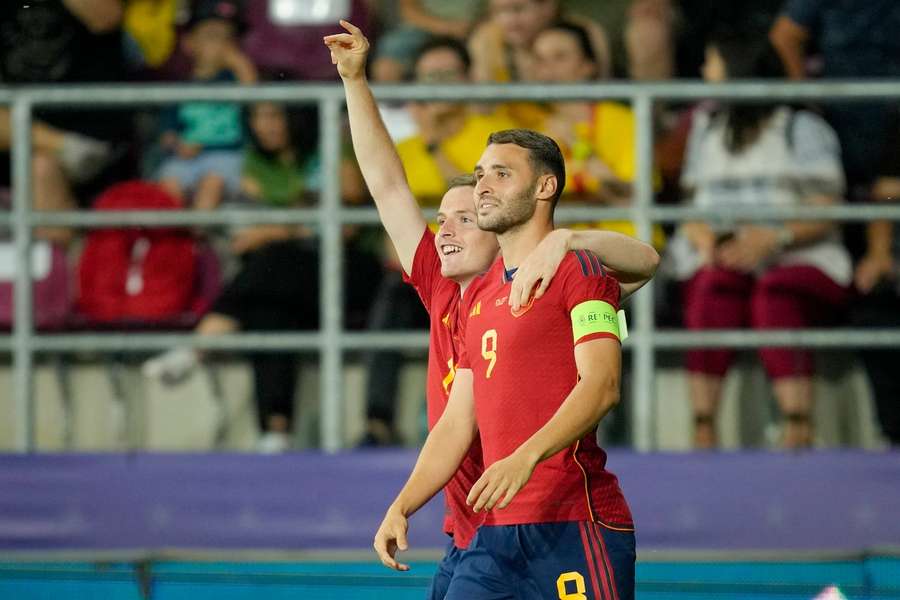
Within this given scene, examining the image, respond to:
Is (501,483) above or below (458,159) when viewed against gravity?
below

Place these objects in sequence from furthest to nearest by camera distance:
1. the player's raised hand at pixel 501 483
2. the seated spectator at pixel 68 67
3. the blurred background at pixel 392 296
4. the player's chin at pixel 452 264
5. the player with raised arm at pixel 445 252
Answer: the seated spectator at pixel 68 67 < the blurred background at pixel 392 296 < the player's chin at pixel 452 264 < the player with raised arm at pixel 445 252 < the player's raised hand at pixel 501 483

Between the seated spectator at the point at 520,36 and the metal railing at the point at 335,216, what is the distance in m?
1.02

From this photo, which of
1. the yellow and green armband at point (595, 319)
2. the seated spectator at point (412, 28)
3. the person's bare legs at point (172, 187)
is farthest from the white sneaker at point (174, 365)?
the yellow and green armband at point (595, 319)

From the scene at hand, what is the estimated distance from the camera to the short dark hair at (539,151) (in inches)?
163

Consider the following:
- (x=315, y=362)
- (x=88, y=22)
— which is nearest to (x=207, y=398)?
(x=315, y=362)

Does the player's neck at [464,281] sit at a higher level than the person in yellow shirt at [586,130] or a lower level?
lower

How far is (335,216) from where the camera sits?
653 centimetres

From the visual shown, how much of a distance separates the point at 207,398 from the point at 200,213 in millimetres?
1092

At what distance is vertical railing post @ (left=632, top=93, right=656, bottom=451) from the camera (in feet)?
20.9

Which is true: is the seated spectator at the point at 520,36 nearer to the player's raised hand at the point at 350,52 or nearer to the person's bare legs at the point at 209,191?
the person's bare legs at the point at 209,191

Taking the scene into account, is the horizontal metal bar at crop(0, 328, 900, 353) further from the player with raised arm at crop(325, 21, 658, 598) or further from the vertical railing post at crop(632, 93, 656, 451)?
the player with raised arm at crop(325, 21, 658, 598)

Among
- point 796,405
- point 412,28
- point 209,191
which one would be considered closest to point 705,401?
point 796,405

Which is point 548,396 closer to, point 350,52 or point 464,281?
point 464,281

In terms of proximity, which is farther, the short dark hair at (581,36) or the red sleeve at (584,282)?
the short dark hair at (581,36)
